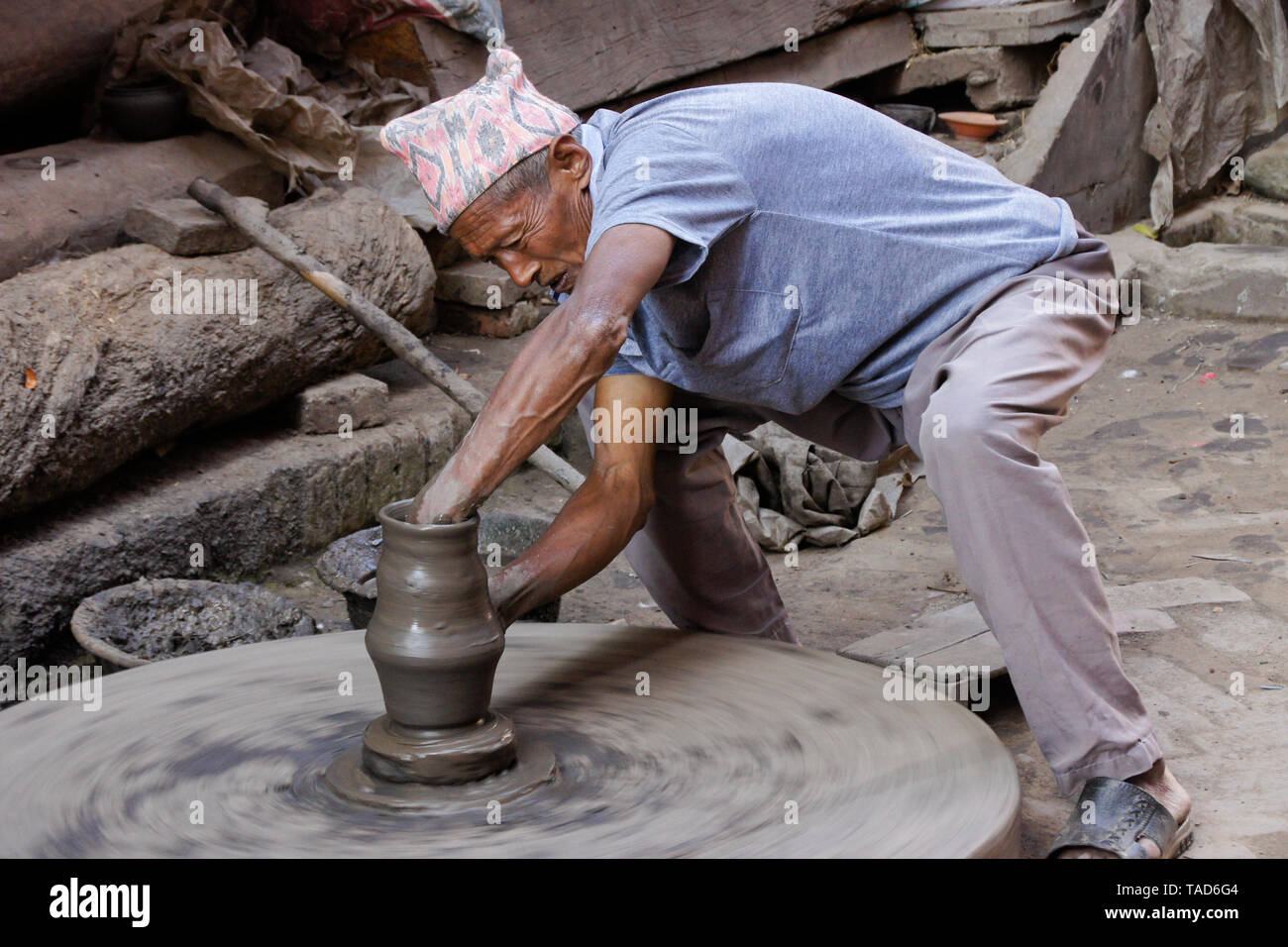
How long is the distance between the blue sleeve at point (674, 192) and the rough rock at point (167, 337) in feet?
6.29

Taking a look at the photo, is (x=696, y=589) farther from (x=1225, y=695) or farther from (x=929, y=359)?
(x=1225, y=695)

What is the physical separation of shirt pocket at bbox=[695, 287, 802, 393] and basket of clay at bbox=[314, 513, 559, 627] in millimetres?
1131

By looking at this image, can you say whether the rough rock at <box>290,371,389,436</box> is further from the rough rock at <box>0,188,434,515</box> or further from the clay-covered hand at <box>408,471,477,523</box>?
the clay-covered hand at <box>408,471,477,523</box>

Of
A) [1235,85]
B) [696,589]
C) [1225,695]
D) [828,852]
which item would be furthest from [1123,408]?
[828,852]

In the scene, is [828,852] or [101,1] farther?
[101,1]

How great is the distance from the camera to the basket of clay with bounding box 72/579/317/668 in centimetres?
333

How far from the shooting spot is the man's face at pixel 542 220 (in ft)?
7.59

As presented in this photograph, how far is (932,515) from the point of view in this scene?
15.2 feet

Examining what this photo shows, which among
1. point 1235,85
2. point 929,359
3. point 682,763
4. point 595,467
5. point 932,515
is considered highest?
point 1235,85

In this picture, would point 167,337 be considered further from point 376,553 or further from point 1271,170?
point 1271,170

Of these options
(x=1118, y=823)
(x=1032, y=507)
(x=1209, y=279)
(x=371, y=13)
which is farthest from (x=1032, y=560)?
(x=1209, y=279)

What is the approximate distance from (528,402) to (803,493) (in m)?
2.53

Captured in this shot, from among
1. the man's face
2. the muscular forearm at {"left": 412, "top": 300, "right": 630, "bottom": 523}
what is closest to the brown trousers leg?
the muscular forearm at {"left": 412, "top": 300, "right": 630, "bottom": 523}

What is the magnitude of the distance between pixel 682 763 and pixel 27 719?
3.63ft
